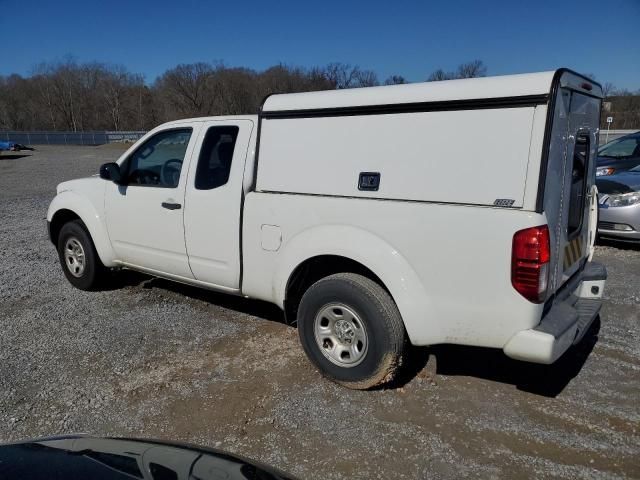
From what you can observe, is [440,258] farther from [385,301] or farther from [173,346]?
[173,346]

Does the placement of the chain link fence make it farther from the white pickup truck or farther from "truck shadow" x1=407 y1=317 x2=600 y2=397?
"truck shadow" x1=407 y1=317 x2=600 y2=397

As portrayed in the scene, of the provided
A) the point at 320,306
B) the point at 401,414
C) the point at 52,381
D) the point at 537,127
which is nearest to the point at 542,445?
the point at 401,414

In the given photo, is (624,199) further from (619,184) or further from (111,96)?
(111,96)

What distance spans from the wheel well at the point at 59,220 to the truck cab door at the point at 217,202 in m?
2.01

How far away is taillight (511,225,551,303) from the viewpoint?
106 inches

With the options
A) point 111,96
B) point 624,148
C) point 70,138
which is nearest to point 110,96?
point 111,96

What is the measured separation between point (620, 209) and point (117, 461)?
23.7ft

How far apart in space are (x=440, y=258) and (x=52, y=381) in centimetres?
298

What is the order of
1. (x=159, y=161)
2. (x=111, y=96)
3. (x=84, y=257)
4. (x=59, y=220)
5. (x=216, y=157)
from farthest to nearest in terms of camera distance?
(x=111, y=96) → (x=59, y=220) → (x=84, y=257) → (x=159, y=161) → (x=216, y=157)

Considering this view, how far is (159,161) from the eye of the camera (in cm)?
478

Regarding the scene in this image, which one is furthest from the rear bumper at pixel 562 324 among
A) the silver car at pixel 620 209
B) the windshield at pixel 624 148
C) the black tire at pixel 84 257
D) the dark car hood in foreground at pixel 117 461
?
the windshield at pixel 624 148

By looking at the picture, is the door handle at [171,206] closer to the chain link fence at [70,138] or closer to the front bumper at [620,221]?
the front bumper at [620,221]

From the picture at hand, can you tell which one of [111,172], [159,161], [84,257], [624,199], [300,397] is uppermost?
[159,161]

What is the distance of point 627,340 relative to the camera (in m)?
4.30
